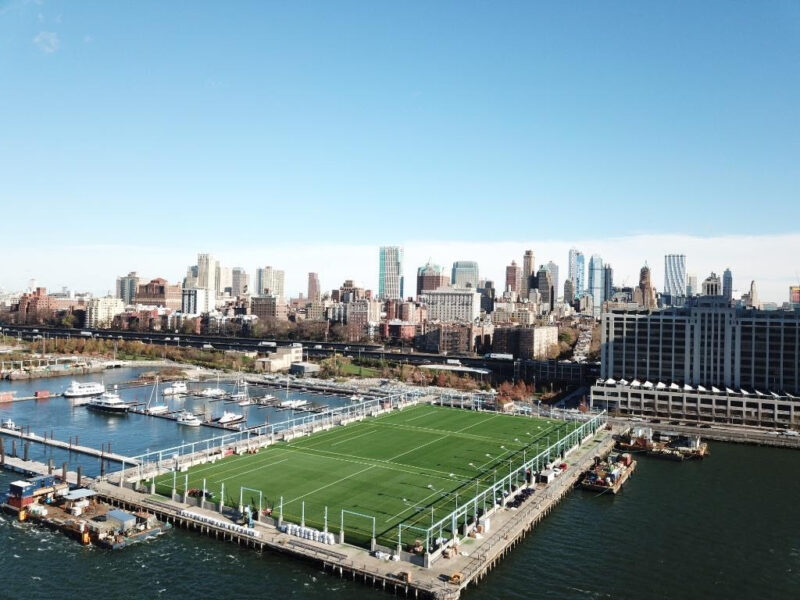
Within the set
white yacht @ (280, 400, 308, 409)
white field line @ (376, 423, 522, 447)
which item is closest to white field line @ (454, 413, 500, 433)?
white field line @ (376, 423, 522, 447)

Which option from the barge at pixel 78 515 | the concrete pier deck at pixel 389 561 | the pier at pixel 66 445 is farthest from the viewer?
the pier at pixel 66 445

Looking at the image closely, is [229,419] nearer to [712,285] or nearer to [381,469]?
[381,469]

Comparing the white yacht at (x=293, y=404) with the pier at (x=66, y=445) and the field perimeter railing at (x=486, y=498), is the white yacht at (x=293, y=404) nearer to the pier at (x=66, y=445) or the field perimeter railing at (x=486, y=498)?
the pier at (x=66, y=445)

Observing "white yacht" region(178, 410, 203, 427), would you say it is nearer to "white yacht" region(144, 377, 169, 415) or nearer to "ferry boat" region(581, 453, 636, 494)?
"white yacht" region(144, 377, 169, 415)

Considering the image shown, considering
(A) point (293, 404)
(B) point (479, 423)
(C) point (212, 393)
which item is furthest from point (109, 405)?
(B) point (479, 423)

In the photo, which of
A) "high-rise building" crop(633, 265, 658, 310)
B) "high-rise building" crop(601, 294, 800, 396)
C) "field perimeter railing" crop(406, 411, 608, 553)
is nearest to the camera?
"field perimeter railing" crop(406, 411, 608, 553)

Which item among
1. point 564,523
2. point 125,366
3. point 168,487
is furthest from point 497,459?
point 125,366

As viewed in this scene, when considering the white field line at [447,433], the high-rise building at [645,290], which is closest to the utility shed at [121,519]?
the white field line at [447,433]
